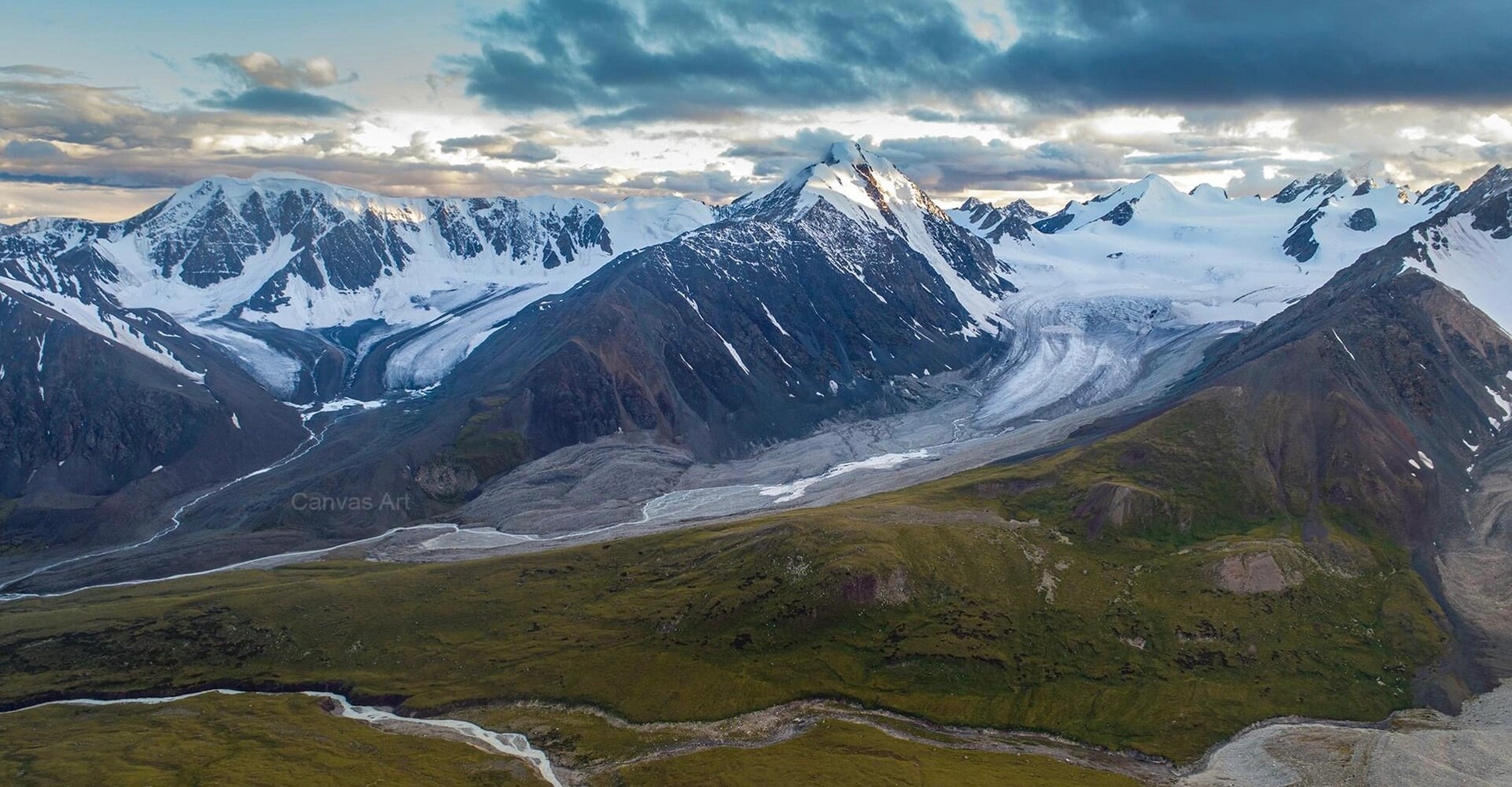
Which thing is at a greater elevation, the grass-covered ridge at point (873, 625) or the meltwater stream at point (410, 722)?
the grass-covered ridge at point (873, 625)

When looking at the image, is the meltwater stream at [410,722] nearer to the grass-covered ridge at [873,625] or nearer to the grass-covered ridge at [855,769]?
the grass-covered ridge at [873,625]

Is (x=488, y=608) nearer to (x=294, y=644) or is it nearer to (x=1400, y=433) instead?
(x=294, y=644)

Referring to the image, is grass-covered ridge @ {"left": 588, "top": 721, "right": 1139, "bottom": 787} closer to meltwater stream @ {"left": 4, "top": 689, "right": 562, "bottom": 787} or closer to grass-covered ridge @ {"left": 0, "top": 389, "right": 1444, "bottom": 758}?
grass-covered ridge @ {"left": 0, "top": 389, "right": 1444, "bottom": 758}

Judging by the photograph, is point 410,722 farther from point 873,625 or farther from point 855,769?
point 873,625

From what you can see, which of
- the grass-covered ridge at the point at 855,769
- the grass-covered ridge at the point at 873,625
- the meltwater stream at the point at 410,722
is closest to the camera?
the grass-covered ridge at the point at 855,769

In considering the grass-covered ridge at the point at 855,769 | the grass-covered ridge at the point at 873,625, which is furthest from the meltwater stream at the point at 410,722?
the grass-covered ridge at the point at 855,769

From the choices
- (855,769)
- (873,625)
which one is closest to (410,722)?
(855,769)

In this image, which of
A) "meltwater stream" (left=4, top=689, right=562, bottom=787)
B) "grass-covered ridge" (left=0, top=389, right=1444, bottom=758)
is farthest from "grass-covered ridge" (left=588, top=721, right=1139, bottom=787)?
"meltwater stream" (left=4, top=689, right=562, bottom=787)
